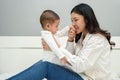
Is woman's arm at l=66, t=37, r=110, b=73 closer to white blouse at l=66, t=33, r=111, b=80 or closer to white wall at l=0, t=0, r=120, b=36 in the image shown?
white blouse at l=66, t=33, r=111, b=80

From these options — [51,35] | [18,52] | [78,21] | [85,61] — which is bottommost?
[18,52]

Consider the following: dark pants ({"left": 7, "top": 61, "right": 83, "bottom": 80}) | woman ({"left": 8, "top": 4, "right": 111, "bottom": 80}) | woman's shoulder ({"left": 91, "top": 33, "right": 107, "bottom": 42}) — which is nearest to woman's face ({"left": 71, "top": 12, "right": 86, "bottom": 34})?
woman ({"left": 8, "top": 4, "right": 111, "bottom": 80})

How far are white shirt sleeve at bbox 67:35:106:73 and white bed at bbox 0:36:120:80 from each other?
87 centimetres

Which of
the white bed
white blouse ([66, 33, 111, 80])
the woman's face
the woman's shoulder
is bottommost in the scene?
the white bed

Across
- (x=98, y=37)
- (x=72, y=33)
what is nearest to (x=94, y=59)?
(x=98, y=37)

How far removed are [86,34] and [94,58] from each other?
0.20 metres

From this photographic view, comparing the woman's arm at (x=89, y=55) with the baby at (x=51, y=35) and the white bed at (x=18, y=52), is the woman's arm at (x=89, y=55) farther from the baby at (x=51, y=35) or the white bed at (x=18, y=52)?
the white bed at (x=18, y=52)

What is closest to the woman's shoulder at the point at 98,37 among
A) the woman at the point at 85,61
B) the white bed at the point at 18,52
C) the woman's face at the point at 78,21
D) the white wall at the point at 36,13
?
the woman at the point at 85,61

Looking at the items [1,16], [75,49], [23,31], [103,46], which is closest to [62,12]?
[23,31]

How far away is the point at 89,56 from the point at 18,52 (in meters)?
1.10

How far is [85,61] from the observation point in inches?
62.9

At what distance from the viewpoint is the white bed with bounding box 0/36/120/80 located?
2.50 metres

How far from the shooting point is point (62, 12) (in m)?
2.64

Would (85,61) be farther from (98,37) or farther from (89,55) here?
(98,37)
